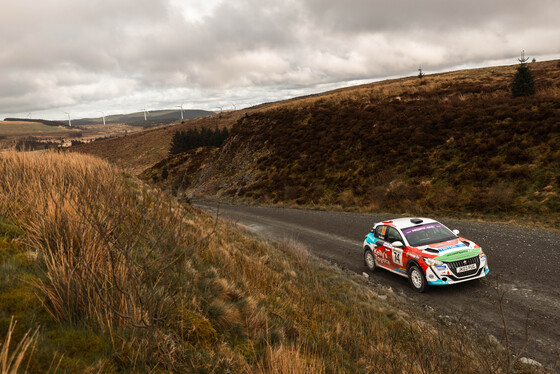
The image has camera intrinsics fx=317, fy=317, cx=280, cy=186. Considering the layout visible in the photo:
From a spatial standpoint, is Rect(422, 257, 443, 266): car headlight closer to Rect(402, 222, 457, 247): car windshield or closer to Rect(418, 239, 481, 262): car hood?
Rect(418, 239, 481, 262): car hood

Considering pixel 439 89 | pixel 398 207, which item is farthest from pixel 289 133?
→ pixel 398 207

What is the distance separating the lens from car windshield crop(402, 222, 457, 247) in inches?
363

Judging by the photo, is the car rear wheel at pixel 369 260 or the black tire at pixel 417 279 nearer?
the black tire at pixel 417 279

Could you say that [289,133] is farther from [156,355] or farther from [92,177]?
[156,355]

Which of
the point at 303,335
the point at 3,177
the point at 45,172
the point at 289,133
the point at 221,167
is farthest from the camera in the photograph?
the point at 221,167

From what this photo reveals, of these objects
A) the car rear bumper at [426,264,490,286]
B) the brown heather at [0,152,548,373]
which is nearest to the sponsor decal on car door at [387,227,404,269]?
the car rear bumper at [426,264,490,286]

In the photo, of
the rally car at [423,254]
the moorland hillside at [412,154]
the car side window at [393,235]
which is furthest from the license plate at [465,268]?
the moorland hillside at [412,154]

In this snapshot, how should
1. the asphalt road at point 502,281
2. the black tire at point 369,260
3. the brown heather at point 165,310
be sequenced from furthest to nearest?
the black tire at point 369,260, the asphalt road at point 502,281, the brown heather at point 165,310

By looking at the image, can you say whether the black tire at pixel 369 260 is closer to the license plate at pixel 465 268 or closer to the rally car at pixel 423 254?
the rally car at pixel 423 254

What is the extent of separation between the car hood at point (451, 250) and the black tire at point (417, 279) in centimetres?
Result: 56

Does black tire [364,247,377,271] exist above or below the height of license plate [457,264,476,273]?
below

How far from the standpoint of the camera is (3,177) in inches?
230

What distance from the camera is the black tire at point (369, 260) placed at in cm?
1080

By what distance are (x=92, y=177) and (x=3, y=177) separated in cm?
144
